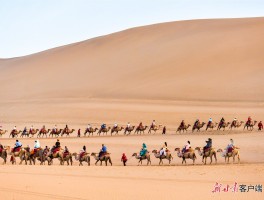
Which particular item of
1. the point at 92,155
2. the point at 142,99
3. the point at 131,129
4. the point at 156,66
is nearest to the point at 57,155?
the point at 92,155

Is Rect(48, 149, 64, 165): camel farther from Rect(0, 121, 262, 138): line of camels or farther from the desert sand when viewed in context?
Rect(0, 121, 262, 138): line of camels

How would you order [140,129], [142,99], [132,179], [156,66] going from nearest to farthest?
[132,179] < [140,129] < [142,99] < [156,66]

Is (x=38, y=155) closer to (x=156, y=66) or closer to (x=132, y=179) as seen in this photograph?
(x=132, y=179)

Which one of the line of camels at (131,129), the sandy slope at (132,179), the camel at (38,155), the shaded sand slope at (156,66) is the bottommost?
the sandy slope at (132,179)

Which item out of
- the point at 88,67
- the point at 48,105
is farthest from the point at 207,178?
the point at 88,67

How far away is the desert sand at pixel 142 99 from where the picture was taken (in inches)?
842

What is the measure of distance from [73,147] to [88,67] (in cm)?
6165

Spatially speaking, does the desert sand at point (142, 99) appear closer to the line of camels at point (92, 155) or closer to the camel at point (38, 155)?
the line of camels at point (92, 155)

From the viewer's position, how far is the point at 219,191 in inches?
747

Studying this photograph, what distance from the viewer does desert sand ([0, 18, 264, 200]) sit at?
2138 centimetres

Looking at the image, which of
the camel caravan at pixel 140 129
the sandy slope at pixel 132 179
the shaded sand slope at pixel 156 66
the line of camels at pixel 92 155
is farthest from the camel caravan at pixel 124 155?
the shaded sand slope at pixel 156 66

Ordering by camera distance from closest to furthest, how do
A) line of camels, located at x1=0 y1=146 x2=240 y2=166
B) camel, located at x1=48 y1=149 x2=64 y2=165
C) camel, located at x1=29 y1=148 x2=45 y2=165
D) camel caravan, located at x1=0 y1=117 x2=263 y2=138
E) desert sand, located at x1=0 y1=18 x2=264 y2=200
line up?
desert sand, located at x1=0 y1=18 x2=264 y2=200
line of camels, located at x1=0 y1=146 x2=240 y2=166
camel, located at x1=48 y1=149 x2=64 y2=165
camel, located at x1=29 y1=148 x2=45 y2=165
camel caravan, located at x1=0 y1=117 x2=263 y2=138

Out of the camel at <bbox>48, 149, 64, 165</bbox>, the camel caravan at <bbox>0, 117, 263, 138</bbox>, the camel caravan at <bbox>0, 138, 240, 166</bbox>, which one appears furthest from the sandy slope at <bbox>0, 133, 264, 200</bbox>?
the camel caravan at <bbox>0, 117, 263, 138</bbox>

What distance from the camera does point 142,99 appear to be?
71.5m
